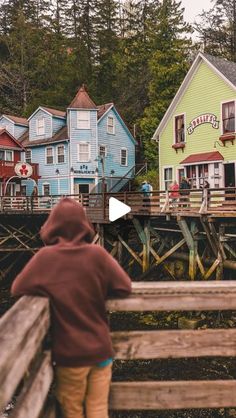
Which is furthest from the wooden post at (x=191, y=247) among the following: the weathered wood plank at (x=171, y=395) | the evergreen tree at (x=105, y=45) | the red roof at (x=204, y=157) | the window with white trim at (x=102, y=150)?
the evergreen tree at (x=105, y=45)

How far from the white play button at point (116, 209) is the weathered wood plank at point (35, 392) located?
16.6 metres

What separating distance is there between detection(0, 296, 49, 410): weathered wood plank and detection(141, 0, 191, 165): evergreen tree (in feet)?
116

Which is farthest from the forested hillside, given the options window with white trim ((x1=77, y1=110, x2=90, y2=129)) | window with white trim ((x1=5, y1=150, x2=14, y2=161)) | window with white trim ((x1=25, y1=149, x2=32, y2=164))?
window with white trim ((x1=5, y1=150, x2=14, y2=161))

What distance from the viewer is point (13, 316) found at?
2.45 meters

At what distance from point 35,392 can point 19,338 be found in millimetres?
502

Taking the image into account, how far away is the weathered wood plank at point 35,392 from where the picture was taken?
229 cm

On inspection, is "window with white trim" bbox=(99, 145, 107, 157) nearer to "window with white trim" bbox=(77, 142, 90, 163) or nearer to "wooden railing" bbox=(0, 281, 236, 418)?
"window with white trim" bbox=(77, 142, 90, 163)

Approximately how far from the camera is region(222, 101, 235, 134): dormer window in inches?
907

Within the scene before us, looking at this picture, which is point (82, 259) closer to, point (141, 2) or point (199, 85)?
point (199, 85)

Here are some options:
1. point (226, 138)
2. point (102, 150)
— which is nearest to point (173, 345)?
point (226, 138)

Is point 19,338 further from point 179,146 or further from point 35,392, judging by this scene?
point 179,146

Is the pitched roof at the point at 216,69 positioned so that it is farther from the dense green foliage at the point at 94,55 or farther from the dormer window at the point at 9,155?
the dormer window at the point at 9,155

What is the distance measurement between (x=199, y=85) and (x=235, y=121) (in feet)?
12.1

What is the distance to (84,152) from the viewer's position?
120 ft
